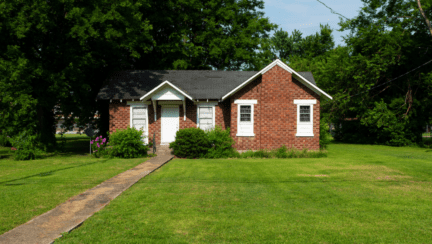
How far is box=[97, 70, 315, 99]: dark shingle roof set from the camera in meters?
21.1

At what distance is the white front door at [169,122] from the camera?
69.0 feet

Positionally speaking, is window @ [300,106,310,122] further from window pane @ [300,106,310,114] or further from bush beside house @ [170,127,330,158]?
bush beside house @ [170,127,330,158]

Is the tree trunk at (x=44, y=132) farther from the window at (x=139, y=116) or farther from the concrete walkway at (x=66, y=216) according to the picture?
the concrete walkway at (x=66, y=216)

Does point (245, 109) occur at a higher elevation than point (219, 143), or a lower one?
higher

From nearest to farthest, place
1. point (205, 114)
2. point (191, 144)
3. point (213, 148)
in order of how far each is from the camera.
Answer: point (191, 144), point (213, 148), point (205, 114)

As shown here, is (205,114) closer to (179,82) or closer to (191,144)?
(191,144)

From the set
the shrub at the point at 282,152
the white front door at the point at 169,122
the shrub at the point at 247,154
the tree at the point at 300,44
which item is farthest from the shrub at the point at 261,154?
the tree at the point at 300,44

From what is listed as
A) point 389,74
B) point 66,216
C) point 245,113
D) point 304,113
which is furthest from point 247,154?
point 389,74

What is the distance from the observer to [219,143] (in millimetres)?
18891

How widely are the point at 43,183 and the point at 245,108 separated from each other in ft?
40.6

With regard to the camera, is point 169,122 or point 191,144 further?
point 169,122

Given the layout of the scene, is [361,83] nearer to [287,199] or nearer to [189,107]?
[189,107]

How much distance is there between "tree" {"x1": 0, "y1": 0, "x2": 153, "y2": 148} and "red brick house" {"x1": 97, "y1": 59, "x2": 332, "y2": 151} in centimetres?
281

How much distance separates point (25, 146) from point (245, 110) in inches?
516
